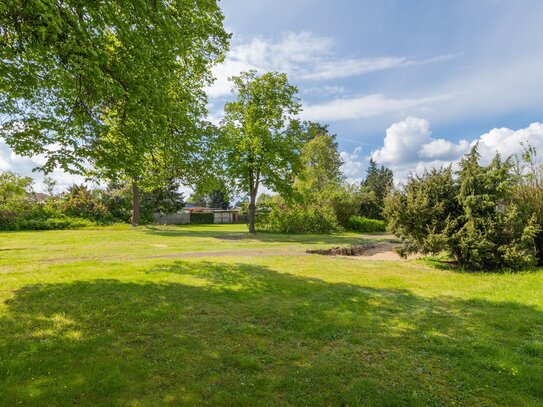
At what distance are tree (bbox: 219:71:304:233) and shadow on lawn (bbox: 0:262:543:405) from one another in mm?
19146

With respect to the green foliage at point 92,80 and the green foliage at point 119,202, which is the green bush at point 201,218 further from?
the green foliage at point 92,80

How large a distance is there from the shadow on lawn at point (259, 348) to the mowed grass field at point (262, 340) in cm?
2

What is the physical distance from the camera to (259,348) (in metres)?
4.75

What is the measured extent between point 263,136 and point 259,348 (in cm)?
2212

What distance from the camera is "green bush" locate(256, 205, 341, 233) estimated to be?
2961 centimetres

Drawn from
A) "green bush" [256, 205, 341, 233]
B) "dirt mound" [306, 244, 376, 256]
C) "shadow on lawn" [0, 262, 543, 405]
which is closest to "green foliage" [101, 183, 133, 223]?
→ "green bush" [256, 205, 341, 233]

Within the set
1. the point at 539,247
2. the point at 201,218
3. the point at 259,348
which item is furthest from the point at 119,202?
the point at 539,247

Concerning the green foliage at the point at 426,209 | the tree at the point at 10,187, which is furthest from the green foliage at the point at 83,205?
the green foliage at the point at 426,209

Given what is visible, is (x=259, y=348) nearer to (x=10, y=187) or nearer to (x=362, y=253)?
(x=362, y=253)

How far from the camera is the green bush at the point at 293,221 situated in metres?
29.6

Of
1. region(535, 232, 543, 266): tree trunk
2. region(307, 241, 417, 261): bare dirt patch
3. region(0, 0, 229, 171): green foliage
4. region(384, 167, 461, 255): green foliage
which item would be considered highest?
region(0, 0, 229, 171): green foliage

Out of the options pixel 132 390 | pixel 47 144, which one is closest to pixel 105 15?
pixel 47 144

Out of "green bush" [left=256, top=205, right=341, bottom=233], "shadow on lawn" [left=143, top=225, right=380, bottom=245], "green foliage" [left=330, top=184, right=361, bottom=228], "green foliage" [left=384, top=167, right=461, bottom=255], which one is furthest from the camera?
"green foliage" [left=330, top=184, right=361, bottom=228]

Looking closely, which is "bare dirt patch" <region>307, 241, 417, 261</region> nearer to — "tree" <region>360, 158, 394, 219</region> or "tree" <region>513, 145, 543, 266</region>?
"tree" <region>513, 145, 543, 266</region>
